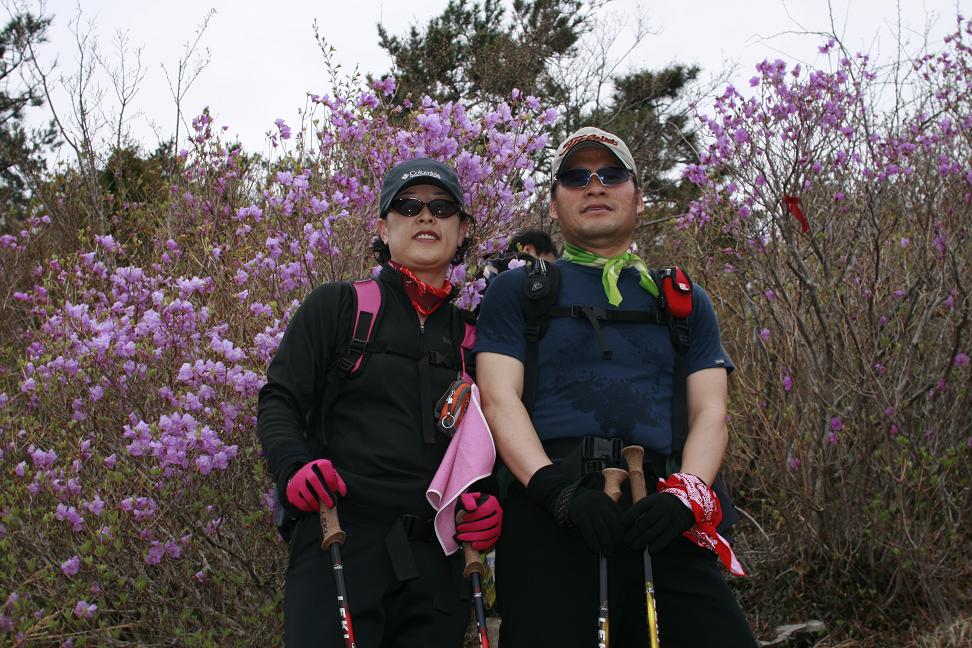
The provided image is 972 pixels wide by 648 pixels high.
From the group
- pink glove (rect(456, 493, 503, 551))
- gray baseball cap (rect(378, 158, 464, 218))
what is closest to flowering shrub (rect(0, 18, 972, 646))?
gray baseball cap (rect(378, 158, 464, 218))

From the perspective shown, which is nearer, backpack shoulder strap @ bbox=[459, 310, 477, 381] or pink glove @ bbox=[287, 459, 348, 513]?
pink glove @ bbox=[287, 459, 348, 513]

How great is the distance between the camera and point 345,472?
2.35 meters

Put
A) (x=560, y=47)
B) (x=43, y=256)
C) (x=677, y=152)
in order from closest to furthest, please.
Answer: (x=43, y=256), (x=677, y=152), (x=560, y=47)

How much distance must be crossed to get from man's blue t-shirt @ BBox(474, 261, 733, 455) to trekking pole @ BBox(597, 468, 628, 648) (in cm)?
15

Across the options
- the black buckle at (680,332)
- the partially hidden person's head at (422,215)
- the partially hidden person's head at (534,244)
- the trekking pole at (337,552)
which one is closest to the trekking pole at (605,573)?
the black buckle at (680,332)

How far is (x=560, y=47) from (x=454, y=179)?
15.0 meters

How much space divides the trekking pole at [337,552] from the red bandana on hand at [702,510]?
2.87ft

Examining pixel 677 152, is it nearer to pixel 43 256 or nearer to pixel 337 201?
pixel 43 256

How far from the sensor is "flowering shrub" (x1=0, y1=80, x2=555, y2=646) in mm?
3727

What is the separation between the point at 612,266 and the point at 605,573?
0.92m

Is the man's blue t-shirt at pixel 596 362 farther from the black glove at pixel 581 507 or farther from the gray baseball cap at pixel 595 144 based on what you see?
the gray baseball cap at pixel 595 144

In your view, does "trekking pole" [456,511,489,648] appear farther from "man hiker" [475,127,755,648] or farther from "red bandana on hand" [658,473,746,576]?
"red bandana on hand" [658,473,746,576]

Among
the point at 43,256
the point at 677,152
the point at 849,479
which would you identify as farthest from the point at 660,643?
the point at 677,152

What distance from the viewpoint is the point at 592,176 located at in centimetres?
280
